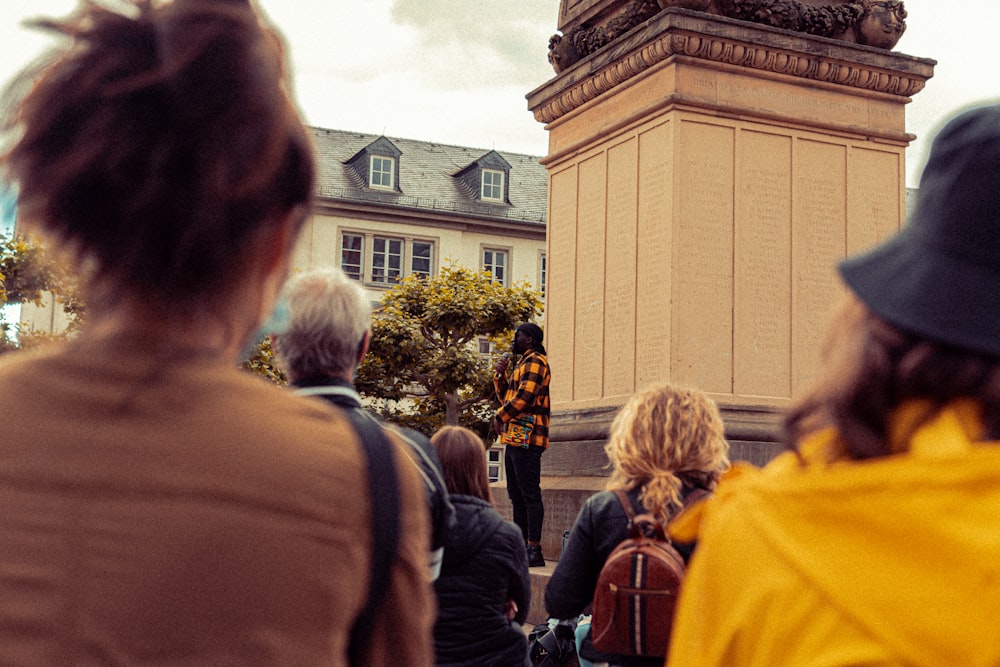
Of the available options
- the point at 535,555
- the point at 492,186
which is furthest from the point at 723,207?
the point at 492,186

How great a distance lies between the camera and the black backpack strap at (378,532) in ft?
4.02

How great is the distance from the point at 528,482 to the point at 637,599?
524 cm

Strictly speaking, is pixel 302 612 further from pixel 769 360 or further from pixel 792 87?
pixel 792 87

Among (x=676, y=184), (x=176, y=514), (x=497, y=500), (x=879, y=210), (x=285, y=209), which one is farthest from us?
(x=497, y=500)

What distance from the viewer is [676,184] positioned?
896 centimetres

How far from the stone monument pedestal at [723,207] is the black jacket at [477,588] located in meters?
4.91

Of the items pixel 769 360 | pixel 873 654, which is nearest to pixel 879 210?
pixel 769 360

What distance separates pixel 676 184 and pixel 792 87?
126 cm

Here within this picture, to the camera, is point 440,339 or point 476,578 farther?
point 440,339

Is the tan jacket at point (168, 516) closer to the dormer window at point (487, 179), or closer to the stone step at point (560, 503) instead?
the stone step at point (560, 503)

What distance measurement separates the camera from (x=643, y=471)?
3678 mm

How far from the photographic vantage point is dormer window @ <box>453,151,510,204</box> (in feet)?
175

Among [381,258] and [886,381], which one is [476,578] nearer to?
[886,381]

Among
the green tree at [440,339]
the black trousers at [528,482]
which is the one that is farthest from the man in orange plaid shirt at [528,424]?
the green tree at [440,339]
